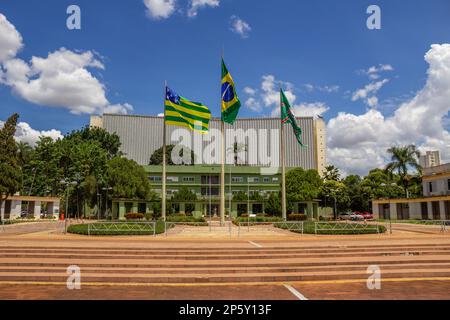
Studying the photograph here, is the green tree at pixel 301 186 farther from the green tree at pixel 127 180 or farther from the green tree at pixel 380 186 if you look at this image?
the green tree at pixel 127 180

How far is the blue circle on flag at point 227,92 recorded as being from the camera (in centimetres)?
3093

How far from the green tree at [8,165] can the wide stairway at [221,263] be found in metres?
22.9

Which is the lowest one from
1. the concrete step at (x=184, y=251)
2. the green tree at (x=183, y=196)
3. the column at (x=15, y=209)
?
the concrete step at (x=184, y=251)

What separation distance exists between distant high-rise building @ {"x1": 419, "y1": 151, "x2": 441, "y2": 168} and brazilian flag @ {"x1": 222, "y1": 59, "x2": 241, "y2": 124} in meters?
68.4

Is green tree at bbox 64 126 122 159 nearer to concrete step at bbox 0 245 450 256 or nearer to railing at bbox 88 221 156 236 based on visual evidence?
railing at bbox 88 221 156 236

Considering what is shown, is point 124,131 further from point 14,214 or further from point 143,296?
point 143,296

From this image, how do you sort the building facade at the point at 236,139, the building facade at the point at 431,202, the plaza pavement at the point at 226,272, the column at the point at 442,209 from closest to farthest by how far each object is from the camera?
the plaza pavement at the point at 226,272
the column at the point at 442,209
the building facade at the point at 431,202
the building facade at the point at 236,139

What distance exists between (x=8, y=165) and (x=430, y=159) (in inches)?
3445

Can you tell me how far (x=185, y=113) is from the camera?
30578 millimetres

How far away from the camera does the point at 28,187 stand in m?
65.9

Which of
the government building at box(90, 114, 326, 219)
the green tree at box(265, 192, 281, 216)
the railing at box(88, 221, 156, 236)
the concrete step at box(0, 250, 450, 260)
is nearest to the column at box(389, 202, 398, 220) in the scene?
the government building at box(90, 114, 326, 219)

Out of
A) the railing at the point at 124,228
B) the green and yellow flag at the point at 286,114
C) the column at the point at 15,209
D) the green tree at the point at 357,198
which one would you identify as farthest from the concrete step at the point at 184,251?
the green tree at the point at 357,198

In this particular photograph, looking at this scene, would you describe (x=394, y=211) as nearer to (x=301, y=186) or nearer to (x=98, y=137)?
(x=301, y=186)
